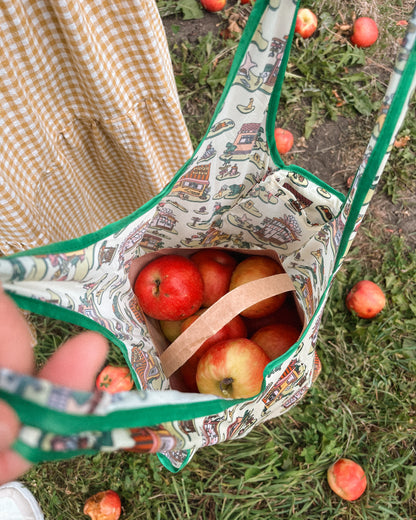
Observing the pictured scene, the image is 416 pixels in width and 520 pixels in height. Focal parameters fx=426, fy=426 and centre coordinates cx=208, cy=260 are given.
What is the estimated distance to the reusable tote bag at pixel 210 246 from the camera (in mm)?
474

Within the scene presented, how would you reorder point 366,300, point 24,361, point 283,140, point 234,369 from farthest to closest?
1. point 283,140
2. point 366,300
3. point 234,369
4. point 24,361

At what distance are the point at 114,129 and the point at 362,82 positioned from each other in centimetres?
142

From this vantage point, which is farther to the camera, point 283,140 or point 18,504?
point 283,140

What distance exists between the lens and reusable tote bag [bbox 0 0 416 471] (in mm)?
474

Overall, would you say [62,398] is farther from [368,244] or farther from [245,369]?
[368,244]

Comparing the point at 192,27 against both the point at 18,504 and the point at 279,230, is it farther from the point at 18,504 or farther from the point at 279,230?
the point at 18,504

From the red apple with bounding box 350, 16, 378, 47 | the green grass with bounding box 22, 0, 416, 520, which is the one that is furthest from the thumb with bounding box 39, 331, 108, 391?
the red apple with bounding box 350, 16, 378, 47

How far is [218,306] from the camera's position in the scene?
0.97 m

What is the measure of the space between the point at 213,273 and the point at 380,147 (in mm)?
603

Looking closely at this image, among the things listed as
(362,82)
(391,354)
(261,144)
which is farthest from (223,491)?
(362,82)

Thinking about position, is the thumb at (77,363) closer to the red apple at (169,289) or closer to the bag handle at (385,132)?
the red apple at (169,289)

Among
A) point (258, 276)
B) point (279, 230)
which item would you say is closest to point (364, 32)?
point (279, 230)

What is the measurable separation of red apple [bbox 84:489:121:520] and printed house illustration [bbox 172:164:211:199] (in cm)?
110

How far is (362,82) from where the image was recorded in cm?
197
